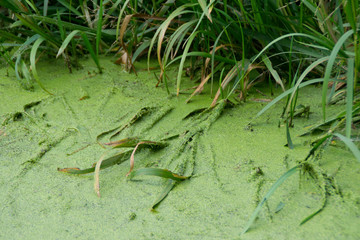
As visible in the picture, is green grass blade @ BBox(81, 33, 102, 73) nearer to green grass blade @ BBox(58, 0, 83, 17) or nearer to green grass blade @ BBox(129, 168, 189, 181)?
Answer: green grass blade @ BBox(58, 0, 83, 17)

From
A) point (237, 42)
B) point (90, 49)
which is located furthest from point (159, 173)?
point (90, 49)

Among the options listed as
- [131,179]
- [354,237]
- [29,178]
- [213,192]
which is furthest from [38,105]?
[354,237]

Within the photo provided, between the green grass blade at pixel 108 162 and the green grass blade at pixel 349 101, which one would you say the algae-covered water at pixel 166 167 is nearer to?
the green grass blade at pixel 108 162

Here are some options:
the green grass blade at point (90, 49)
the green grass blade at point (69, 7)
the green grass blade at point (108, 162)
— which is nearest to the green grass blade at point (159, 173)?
the green grass blade at point (108, 162)

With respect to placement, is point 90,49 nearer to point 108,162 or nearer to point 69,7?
point 69,7

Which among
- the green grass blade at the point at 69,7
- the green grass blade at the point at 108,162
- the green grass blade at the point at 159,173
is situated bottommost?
the green grass blade at the point at 108,162

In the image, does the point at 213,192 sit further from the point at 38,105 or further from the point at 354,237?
the point at 38,105
